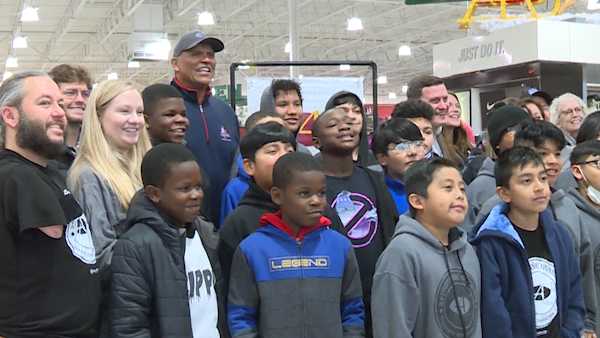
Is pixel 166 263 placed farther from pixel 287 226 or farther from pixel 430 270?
pixel 430 270

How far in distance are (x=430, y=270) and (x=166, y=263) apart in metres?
1.02

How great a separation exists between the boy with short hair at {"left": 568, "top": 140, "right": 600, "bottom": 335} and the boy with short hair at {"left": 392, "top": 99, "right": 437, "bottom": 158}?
29.1 inches

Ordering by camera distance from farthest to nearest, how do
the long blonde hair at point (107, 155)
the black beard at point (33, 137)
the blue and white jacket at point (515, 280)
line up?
1. the blue and white jacket at point (515, 280)
2. the long blonde hair at point (107, 155)
3. the black beard at point (33, 137)

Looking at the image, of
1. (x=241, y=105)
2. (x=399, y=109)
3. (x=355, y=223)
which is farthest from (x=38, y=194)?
(x=241, y=105)

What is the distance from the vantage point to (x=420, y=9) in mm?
18781

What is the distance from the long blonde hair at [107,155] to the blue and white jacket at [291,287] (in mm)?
500

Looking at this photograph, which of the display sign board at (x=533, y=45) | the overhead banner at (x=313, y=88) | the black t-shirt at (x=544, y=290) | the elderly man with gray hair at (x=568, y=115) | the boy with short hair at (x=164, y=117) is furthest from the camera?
the display sign board at (x=533, y=45)

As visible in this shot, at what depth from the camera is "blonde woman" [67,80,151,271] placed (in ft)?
8.15

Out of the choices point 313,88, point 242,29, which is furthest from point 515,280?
point 242,29

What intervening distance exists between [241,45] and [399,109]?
20458 millimetres

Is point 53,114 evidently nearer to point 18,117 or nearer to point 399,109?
point 18,117

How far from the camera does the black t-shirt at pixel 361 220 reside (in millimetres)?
2965

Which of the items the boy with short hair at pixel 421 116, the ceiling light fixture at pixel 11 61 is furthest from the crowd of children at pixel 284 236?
the ceiling light fixture at pixel 11 61

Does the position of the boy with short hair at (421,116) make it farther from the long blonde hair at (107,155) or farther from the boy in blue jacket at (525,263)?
the long blonde hair at (107,155)
